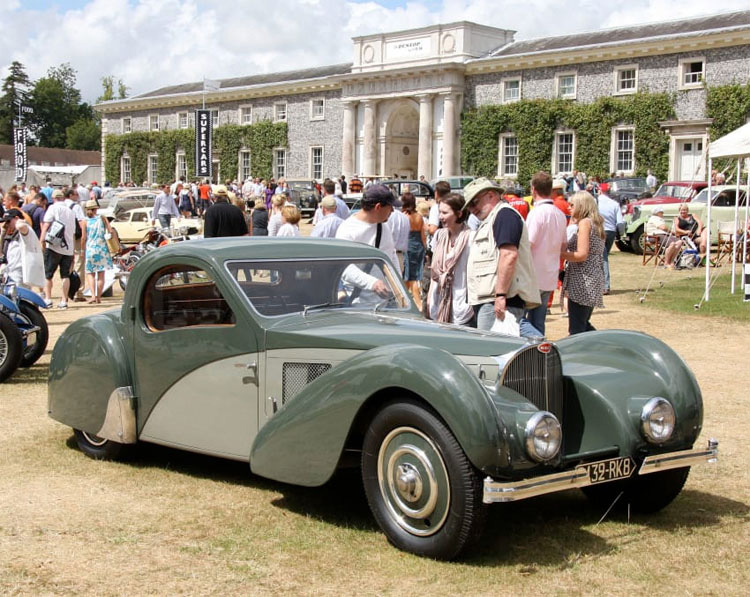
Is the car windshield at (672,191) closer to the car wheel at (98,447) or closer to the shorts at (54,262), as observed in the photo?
the shorts at (54,262)

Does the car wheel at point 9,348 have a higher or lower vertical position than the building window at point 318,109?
lower

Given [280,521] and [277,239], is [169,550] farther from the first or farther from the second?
[277,239]

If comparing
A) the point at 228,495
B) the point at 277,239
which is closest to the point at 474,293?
the point at 277,239

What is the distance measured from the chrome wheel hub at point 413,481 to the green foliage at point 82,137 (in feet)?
392

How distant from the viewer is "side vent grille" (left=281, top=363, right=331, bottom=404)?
5062 mm

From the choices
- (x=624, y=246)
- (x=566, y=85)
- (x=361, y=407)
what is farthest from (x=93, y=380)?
(x=566, y=85)

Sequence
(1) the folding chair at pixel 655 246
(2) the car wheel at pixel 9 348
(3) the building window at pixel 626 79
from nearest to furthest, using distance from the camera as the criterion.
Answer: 1. (2) the car wheel at pixel 9 348
2. (1) the folding chair at pixel 655 246
3. (3) the building window at pixel 626 79

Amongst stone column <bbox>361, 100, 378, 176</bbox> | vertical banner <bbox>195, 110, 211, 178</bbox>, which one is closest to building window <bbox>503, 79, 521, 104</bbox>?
stone column <bbox>361, 100, 378, 176</bbox>

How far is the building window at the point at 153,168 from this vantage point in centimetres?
6425

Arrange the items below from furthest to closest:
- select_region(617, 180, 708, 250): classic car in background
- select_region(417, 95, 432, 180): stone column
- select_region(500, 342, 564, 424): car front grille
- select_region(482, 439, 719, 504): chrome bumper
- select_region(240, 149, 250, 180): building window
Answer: select_region(240, 149, 250, 180): building window, select_region(417, 95, 432, 180): stone column, select_region(617, 180, 708, 250): classic car in background, select_region(500, 342, 564, 424): car front grille, select_region(482, 439, 719, 504): chrome bumper

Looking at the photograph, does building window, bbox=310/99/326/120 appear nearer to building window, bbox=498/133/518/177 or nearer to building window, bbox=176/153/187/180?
building window, bbox=176/153/187/180

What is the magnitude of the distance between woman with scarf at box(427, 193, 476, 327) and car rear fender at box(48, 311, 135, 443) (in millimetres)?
2751

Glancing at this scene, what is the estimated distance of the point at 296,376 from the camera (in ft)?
16.8

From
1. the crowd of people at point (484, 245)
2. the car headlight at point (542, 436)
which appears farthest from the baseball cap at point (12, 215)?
the car headlight at point (542, 436)
